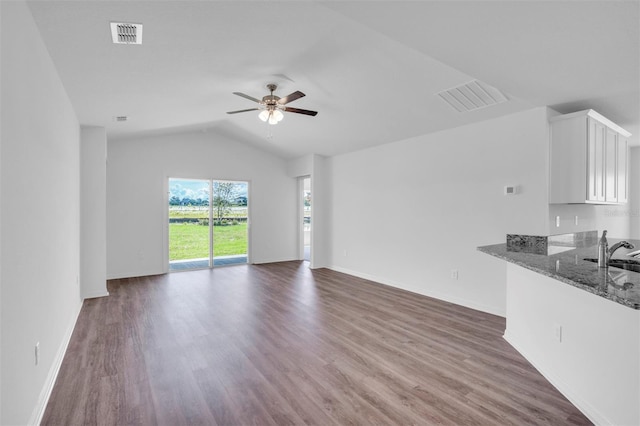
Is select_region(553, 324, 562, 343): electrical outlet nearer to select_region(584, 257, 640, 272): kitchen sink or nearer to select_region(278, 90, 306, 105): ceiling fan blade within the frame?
select_region(584, 257, 640, 272): kitchen sink

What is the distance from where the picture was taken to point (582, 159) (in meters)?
3.35

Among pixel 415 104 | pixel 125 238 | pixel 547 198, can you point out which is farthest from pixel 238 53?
pixel 125 238

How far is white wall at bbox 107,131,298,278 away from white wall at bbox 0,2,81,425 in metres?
3.33

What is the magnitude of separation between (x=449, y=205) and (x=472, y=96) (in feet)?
5.18

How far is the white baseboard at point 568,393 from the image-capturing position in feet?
6.36

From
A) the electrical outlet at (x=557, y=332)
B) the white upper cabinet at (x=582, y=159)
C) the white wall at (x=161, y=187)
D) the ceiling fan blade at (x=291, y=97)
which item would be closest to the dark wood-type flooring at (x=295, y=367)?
the electrical outlet at (x=557, y=332)

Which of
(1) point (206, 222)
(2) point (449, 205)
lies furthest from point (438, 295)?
(1) point (206, 222)

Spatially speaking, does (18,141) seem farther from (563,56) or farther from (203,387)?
(563,56)

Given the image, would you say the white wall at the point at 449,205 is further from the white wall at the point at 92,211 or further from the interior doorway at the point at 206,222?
the white wall at the point at 92,211

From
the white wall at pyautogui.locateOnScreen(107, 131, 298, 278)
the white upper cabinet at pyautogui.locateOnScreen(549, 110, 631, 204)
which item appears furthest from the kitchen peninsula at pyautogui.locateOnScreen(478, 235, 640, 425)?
the white wall at pyautogui.locateOnScreen(107, 131, 298, 278)

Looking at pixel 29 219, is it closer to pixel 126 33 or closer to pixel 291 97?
pixel 126 33

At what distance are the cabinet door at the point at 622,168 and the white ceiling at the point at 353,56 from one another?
265mm

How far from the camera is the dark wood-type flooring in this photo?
210 cm

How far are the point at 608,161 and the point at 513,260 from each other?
2316 millimetres
